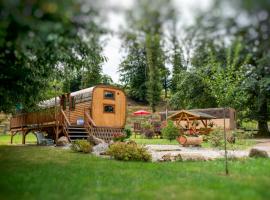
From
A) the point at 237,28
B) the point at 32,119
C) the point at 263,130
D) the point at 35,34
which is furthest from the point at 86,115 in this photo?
the point at 263,130

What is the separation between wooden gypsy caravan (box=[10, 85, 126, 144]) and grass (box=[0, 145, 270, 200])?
26.7 ft

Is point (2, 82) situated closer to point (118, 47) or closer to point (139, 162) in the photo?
point (118, 47)

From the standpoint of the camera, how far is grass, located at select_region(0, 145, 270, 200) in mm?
7457

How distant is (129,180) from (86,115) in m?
13.0

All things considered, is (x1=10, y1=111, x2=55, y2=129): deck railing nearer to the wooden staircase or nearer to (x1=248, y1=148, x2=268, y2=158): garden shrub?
the wooden staircase

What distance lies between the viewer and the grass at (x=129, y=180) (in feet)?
24.5

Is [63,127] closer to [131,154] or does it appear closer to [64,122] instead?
[64,122]

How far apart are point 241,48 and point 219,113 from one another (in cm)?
2736

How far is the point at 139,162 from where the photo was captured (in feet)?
42.8

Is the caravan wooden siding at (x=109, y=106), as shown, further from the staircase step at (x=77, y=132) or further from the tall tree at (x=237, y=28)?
the tall tree at (x=237, y=28)

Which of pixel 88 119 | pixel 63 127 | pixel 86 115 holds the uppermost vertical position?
pixel 86 115

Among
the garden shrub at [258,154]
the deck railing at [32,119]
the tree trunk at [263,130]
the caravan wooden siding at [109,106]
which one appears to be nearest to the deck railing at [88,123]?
the caravan wooden siding at [109,106]

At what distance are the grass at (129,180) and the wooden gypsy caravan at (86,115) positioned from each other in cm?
813

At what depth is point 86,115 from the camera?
21.9 metres
